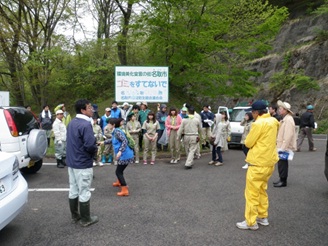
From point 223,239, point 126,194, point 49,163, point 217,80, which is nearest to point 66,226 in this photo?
point 126,194

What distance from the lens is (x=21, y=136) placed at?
6.35m

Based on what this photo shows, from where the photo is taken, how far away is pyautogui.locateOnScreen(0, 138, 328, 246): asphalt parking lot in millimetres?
4020

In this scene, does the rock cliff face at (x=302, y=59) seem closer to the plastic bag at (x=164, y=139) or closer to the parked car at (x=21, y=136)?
the plastic bag at (x=164, y=139)

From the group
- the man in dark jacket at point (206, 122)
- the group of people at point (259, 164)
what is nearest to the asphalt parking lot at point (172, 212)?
the group of people at point (259, 164)

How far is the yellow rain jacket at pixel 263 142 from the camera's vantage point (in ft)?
14.2

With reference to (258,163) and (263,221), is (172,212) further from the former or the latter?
(258,163)

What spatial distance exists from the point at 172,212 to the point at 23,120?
13.5ft

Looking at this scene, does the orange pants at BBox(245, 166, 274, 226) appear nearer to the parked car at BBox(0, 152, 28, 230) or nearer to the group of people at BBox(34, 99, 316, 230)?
the group of people at BBox(34, 99, 316, 230)

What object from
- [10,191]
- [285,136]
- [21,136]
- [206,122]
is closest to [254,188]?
[285,136]

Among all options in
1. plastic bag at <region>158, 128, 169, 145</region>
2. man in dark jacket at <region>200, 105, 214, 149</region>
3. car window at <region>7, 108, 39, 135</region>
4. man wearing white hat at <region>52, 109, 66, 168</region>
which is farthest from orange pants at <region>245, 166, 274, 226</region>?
man in dark jacket at <region>200, 105, 214, 149</region>

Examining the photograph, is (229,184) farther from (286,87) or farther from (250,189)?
(286,87)

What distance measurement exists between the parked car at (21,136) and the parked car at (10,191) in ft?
7.23

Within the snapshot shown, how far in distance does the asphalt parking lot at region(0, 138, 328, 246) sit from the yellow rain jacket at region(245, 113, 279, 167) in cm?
104

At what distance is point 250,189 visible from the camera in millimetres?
4344
